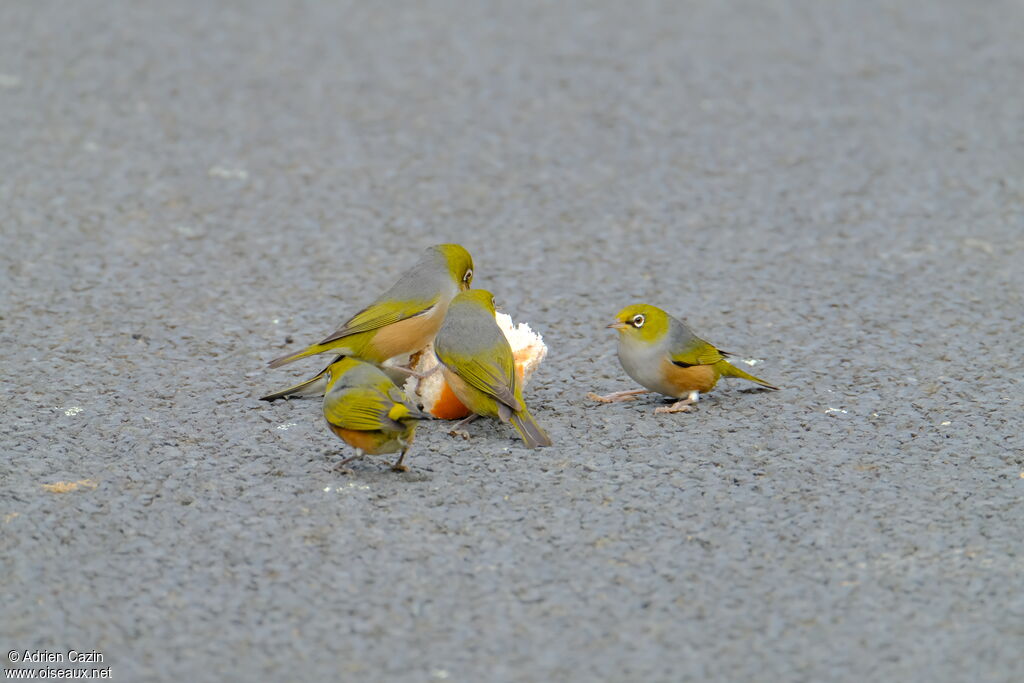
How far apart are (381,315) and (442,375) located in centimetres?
43

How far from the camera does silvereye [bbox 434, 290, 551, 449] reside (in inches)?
221

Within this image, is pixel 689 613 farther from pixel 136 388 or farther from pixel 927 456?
pixel 136 388

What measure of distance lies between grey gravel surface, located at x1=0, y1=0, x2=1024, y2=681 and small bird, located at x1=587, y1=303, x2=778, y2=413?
0.50 feet

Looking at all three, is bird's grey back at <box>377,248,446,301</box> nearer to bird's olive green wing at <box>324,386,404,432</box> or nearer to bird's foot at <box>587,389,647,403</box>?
bird's foot at <box>587,389,647,403</box>

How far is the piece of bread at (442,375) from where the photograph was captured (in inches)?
237

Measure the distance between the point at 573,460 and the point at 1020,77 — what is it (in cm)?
687

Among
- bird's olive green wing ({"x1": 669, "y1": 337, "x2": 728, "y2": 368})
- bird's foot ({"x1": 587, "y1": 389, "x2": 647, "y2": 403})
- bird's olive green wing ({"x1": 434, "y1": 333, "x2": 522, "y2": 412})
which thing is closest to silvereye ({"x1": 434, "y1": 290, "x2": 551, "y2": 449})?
bird's olive green wing ({"x1": 434, "y1": 333, "x2": 522, "y2": 412})

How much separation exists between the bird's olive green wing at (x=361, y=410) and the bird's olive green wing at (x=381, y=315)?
922 millimetres

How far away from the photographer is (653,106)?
1005cm

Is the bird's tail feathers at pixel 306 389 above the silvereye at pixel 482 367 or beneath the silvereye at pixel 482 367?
beneath

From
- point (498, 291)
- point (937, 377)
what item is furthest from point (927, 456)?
point (498, 291)

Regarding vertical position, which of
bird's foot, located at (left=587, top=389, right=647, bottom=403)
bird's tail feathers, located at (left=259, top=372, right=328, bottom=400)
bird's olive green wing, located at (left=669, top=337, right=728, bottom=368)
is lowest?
bird's tail feathers, located at (left=259, top=372, right=328, bottom=400)

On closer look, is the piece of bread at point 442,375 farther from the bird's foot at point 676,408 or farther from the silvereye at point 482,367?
the bird's foot at point 676,408

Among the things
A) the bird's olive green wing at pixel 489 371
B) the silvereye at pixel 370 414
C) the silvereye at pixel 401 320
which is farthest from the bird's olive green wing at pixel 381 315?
the silvereye at pixel 370 414
